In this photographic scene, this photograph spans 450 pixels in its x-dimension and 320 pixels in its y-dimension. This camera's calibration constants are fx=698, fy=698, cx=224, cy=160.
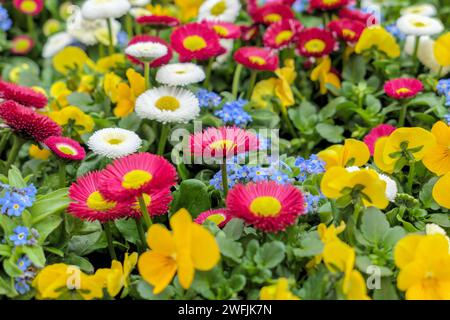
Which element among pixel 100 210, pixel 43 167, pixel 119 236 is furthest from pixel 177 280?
pixel 43 167

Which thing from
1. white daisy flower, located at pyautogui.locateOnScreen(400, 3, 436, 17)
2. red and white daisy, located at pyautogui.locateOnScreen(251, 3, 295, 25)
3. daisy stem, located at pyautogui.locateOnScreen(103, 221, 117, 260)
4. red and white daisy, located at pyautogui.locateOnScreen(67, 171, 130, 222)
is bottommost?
daisy stem, located at pyautogui.locateOnScreen(103, 221, 117, 260)

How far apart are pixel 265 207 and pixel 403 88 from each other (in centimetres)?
77

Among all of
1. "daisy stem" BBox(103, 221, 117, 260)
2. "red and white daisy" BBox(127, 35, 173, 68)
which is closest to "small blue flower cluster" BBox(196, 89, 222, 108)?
→ "red and white daisy" BBox(127, 35, 173, 68)

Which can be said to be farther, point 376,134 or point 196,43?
point 196,43

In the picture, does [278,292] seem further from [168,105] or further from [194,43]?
[194,43]

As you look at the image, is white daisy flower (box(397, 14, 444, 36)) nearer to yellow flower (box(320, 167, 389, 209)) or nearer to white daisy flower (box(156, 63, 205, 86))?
white daisy flower (box(156, 63, 205, 86))

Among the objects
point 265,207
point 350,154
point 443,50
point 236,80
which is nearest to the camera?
point 265,207

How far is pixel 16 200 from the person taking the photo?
136 centimetres

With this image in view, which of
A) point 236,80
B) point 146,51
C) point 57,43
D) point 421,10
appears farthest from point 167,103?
point 421,10

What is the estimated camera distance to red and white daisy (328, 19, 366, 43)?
2105 mm

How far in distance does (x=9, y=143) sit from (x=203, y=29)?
67cm

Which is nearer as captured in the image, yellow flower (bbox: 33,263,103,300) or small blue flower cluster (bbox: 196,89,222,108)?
yellow flower (bbox: 33,263,103,300)

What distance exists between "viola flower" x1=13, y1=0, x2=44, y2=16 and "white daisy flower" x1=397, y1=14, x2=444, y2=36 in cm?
137

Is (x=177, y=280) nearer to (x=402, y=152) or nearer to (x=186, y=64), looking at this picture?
(x=402, y=152)
